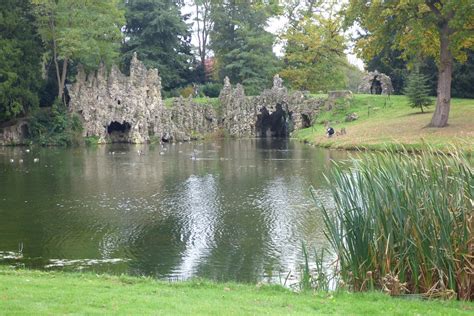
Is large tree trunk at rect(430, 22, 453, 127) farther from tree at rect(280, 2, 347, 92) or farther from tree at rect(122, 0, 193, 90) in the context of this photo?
tree at rect(122, 0, 193, 90)

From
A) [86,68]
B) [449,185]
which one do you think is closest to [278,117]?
[86,68]

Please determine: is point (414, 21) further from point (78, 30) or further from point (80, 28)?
point (80, 28)

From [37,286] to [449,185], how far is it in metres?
7.42

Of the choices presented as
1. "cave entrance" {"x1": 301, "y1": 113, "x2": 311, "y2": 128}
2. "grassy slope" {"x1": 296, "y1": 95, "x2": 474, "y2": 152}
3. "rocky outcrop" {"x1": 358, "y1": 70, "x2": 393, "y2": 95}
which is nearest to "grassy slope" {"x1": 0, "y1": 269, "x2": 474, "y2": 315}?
"grassy slope" {"x1": 296, "y1": 95, "x2": 474, "y2": 152}

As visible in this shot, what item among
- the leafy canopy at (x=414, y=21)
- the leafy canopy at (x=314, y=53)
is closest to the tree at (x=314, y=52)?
the leafy canopy at (x=314, y=53)

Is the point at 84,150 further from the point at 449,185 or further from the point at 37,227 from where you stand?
the point at 449,185

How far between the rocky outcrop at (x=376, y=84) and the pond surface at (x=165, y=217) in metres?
33.0

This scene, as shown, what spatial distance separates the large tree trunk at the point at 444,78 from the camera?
37000mm

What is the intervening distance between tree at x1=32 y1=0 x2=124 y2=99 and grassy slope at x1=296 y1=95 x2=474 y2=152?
792 inches

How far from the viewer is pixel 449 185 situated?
11.0 metres

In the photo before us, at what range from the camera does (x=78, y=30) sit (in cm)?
5072

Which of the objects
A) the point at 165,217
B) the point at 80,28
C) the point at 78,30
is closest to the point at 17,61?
the point at 78,30

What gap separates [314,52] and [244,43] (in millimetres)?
8269

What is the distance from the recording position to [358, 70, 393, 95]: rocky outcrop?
64.9 m
